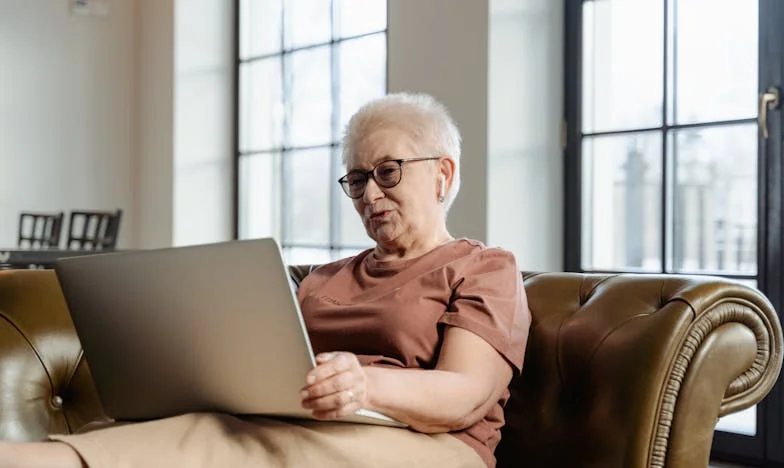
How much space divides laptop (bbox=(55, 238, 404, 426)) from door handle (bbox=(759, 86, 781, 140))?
2311 mm

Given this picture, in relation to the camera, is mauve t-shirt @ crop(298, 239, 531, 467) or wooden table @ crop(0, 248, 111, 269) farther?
wooden table @ crop(0, 248, 111, 269)

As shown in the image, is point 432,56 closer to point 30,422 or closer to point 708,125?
point 708,125

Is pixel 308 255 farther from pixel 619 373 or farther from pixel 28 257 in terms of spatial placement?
pixel 619 373

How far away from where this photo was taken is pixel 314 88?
5.65 m

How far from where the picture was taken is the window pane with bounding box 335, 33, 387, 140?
512 centimetres

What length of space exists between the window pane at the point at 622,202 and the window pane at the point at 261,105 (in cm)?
232

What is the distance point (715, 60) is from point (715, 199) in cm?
47

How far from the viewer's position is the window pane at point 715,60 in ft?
11.8

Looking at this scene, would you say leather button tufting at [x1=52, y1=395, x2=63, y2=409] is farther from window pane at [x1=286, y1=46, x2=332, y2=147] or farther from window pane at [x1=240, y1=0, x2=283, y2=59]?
window pane at [x1=240, y1=0, x2=283, y2=59]

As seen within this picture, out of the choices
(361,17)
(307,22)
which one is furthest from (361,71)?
(307,22)

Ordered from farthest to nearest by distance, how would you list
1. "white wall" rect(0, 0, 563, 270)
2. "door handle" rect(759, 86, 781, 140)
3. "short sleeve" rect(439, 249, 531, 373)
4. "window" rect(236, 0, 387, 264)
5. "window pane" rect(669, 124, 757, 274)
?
"window" rect(236, 0, 387, 264)
"white wall" rect(0, 0, 563, 270)
"window pane" rect(669, 124, 757, 274)
"door handle" rect(759, 86, 781, 140)
"short sleeve" rect(439, 249, 531, 373)

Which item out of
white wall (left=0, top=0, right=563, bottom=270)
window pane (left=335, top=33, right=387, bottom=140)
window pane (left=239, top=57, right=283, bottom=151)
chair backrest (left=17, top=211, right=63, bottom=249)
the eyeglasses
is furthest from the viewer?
window pane (left=239, top=57, right=283, bottom=151)

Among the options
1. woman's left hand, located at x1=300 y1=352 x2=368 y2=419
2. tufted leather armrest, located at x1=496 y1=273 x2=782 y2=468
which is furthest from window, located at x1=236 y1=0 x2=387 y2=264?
woman's left hand, located at x1=300 y1=352 x2=368 y2=419

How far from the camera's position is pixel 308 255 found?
5664mm
